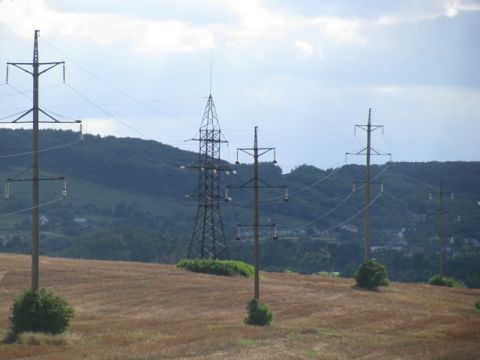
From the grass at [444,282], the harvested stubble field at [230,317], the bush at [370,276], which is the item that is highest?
the bush at [370,276]

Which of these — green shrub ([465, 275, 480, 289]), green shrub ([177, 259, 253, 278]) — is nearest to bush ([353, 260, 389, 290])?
green shrub ([177, 259, 253, 278])

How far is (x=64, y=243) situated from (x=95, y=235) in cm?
1394

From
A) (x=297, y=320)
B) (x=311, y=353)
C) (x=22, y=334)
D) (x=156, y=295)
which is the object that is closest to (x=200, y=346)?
(x=311, y=353)

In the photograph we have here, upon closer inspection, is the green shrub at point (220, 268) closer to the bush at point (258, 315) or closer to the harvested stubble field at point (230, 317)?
the harvested stubble field at point (230, 317)

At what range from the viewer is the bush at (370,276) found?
76.8m

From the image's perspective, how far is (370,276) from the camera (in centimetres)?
7694

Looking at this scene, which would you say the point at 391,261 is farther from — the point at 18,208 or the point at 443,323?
the point at 443,323

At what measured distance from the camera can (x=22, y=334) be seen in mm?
38031

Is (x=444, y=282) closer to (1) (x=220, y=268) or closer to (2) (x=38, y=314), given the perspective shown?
(1) (x=220, y=268)

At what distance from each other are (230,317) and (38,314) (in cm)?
1537

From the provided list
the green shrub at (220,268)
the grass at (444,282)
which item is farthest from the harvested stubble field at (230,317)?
the grass at (444,282)

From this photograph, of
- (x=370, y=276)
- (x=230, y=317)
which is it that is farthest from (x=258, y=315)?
(x=370, y=276)

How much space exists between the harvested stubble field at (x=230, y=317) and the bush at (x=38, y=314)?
710 mm

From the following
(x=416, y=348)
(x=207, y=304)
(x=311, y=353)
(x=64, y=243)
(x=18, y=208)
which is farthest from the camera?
(x=18, y=208)
